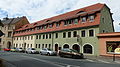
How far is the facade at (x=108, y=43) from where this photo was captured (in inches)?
819

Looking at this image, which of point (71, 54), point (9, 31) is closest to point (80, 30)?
point (71, 54)

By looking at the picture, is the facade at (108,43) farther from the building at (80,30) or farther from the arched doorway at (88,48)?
the arched doorway at (88,48)

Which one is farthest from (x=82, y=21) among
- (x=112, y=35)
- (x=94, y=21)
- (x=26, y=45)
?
(x=26, y=45)

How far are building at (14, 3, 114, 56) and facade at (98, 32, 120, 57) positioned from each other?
893 millimetres

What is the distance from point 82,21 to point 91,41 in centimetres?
526

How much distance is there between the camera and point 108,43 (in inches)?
859

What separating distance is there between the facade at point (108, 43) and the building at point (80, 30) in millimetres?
893

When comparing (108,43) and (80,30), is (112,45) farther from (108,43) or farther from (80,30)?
(80,30)

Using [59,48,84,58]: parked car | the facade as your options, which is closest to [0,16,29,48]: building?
[59,48,84,58]: parked car

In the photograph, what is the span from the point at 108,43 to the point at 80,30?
6581 millimetres

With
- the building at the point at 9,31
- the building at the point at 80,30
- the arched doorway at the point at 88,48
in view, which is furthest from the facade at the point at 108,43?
the building at the point at 9,31

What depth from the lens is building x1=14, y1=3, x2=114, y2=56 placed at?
23844mm

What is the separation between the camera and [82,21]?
26797mm

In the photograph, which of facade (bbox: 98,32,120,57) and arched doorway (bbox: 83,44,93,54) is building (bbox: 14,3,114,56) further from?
facade (bbox: 98,32,120,57)
